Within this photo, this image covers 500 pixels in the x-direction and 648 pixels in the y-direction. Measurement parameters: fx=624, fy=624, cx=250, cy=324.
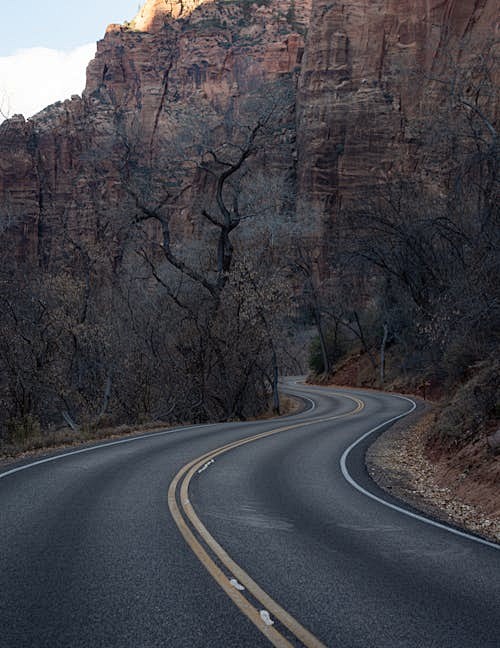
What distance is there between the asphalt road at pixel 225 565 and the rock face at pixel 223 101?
19.1 metres

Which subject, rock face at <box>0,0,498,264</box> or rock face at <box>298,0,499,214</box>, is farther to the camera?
rock face at <box>298,0,499,214</box>

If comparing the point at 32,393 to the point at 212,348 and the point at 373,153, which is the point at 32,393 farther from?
the point at 373,153

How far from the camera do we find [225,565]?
6066mm

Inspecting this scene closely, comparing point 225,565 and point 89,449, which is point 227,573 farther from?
point 89,449

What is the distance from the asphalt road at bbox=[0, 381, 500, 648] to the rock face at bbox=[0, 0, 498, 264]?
19.1 metres

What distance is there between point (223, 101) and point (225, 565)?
116335 millimetres

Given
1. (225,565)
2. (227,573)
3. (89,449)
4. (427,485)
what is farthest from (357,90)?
(227,573)

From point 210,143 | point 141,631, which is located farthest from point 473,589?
point 210,143

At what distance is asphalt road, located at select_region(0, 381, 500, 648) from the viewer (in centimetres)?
461

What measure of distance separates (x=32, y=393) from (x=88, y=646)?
20.5m

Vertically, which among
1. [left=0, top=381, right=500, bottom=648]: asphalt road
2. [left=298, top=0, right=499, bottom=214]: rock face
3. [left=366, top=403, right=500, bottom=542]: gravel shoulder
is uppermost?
[left=298, top=0, right=499, bottom=214]: rock face

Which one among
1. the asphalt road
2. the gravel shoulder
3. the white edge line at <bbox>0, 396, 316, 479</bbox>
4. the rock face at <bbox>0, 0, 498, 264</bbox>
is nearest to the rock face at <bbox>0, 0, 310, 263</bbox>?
the rock face at <bbox>0, 0, 498, 264</bbox>

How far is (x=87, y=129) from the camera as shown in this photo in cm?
10188

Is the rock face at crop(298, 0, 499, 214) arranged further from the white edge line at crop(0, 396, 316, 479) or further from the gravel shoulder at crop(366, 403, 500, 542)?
the gravel shoulder at crop(366, 403, 500, 542)
